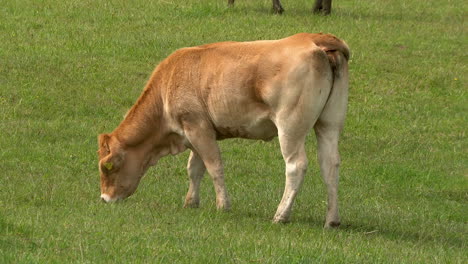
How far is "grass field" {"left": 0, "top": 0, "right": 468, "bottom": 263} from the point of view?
878 cm

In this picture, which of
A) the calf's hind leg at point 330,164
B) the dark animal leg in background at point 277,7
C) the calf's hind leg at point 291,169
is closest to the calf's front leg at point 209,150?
the calf's hind leg at point 291,169

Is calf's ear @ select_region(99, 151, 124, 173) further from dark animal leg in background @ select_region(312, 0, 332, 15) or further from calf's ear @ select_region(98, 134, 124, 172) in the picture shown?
dark animal leg in background @ select_region(312, 0, 332, 15)

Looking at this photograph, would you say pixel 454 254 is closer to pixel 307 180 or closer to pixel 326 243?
pixel 326 243

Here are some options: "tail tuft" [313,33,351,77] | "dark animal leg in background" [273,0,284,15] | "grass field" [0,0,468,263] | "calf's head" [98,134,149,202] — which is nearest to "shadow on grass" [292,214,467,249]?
"grass field" [0,0,468,263]

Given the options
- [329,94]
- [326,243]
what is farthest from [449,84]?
[326,243]

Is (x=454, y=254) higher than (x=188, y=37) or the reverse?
higher

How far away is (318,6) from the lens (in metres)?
25.0

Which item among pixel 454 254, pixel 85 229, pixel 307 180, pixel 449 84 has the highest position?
pixel 85 229

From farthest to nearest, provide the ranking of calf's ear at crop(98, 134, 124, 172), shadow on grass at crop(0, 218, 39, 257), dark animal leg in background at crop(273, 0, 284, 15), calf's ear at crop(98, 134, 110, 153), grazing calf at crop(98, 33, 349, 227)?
dark animal leg in background at crop(273, 0, 284, 15)
calf's ear at crop(98, 134, 110, 153)
calf's ear at crop(98, 134, 124, 172)
grazing calf at crop(98, 33, 349, 227)
shadow on grass at crop(0, 218, 39, 257)

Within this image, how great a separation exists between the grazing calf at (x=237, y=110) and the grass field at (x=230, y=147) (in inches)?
17.3

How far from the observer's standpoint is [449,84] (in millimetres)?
20672

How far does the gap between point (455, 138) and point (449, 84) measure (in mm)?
3222

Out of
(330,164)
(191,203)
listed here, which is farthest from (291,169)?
(191,203)

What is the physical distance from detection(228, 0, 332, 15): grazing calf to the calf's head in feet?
43.8
